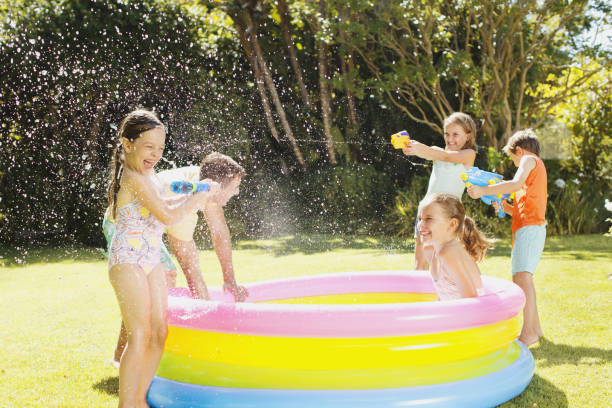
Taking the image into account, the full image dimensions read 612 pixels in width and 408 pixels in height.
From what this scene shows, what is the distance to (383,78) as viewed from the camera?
12.3m

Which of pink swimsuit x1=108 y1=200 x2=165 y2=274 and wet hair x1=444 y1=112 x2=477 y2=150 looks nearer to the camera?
pink swimsuit x1=108 y1=200 x2=165 y2=274

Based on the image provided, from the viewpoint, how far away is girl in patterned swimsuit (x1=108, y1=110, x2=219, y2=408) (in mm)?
2613

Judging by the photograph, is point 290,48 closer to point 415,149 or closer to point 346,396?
point 415,149

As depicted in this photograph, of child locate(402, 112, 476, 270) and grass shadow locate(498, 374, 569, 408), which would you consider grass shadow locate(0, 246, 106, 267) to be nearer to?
child locate(402, 112, 476, 270)

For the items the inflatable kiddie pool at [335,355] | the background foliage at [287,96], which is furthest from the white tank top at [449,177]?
the background foliage at [287,96]

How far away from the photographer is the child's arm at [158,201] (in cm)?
260

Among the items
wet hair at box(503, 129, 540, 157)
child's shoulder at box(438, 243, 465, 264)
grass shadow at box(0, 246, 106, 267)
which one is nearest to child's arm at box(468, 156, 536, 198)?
wet hair at box(503, 129, 540, 157)

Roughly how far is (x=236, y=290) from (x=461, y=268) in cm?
141

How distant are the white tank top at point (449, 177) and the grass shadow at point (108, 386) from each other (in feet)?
8.44

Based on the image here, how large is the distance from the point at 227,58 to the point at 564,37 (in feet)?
23.1

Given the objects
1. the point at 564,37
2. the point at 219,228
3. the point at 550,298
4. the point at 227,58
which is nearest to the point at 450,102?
the point at 564,37

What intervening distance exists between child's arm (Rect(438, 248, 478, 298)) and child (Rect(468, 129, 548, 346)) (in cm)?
87

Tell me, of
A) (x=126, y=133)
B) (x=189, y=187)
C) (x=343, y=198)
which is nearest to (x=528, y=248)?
(x=189, y=187)

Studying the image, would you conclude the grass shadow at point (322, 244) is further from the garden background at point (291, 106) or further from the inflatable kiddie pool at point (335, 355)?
the inflatable kiddie pool at point (335, 355)
